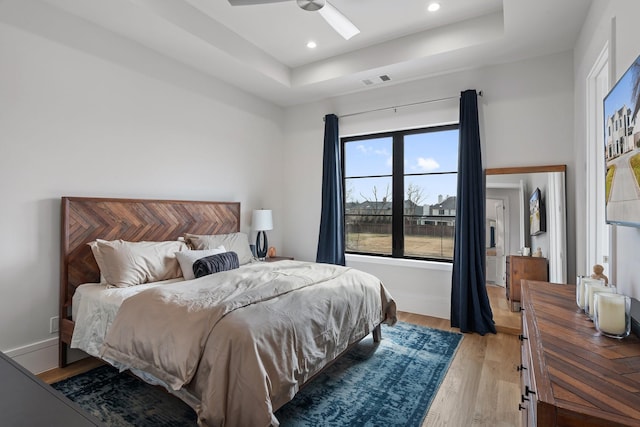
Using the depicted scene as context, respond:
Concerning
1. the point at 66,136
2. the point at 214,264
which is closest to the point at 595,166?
the point at 214,264

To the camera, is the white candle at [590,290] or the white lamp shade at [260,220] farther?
the white lamp shade at [260,220]

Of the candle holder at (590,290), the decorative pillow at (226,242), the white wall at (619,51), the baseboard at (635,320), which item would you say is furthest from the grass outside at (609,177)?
the decorative pillow at (226,242)

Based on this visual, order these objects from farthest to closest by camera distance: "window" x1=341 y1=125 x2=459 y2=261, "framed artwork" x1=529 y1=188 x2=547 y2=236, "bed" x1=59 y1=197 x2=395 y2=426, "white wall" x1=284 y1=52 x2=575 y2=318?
"window" x1=341 y1=125 x2=459 y2=261, "white wall" x1=284 y1=52 x2=575 y2=318, "framed artwork" x1=529 y1=188 x2=547 y2=236, "bed" x1=59 y1=197 x2=395 y2=426

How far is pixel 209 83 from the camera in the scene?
397 cm

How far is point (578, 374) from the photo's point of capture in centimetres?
93

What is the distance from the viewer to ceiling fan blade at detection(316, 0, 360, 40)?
2.50m

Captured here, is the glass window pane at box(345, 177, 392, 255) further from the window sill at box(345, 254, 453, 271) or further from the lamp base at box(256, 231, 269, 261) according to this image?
the lamp base at box(256, 231, 269, 261)

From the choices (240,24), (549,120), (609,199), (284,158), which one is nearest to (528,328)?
(609,199)

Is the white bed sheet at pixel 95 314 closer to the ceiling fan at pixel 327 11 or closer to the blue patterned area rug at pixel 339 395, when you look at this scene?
the blue patterned area rug at pixel 339 395

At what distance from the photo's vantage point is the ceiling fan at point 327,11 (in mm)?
2318

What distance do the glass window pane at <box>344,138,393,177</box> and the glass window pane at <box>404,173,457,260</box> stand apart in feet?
1.35

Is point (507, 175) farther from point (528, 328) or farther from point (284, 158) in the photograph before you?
point (284, 158)

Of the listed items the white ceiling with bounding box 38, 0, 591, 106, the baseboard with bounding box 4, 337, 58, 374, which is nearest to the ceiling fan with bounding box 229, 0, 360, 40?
the white ceiling with bounding box 38, 0, 591, 106

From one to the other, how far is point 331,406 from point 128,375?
1.63 meters
